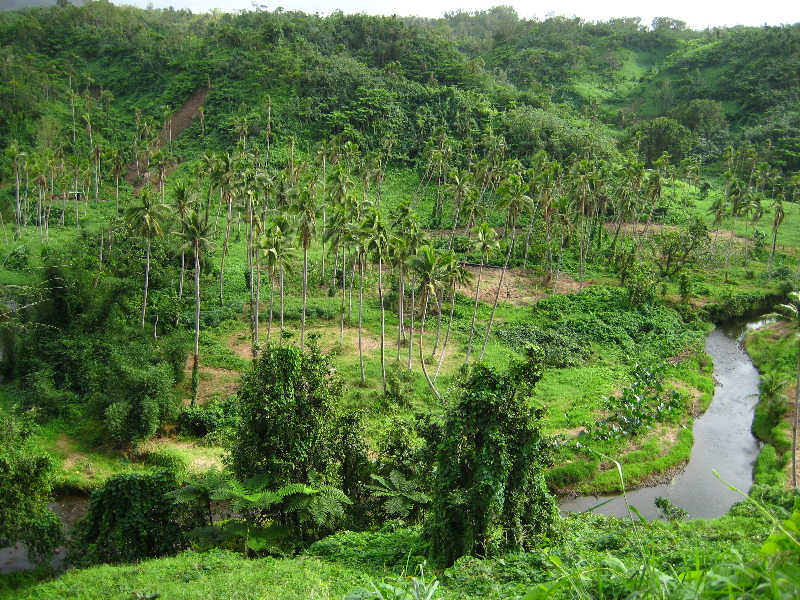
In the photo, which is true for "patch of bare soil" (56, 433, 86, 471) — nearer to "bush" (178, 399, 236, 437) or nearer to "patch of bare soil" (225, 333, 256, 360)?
"bush" (178, 399, 236, 437)

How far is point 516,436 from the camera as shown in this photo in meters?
17.0

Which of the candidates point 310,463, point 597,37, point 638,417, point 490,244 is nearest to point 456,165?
point 490,244

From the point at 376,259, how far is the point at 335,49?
242 ft

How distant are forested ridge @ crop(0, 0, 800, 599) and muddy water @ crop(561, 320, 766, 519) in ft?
2.83

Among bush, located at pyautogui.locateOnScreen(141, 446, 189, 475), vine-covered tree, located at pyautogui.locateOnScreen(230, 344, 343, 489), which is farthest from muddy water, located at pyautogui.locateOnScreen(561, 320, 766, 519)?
bush, located at pyautogui.locateOnScreen(141, 446, 189, 475)

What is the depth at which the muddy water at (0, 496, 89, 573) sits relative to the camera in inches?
824

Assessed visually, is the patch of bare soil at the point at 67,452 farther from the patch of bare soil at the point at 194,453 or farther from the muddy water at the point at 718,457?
the muddy water at the point at 718,457

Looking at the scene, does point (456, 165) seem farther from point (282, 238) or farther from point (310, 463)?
point (310, 463)

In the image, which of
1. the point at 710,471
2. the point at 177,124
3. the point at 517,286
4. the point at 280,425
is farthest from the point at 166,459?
the point at 177,124

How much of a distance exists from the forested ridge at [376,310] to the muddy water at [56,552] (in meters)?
0.94

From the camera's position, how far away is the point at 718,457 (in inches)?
1257

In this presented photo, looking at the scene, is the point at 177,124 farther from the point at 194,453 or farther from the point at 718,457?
the point at 718,457

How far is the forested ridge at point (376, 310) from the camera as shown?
1684 cm

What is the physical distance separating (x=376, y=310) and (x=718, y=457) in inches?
1040
